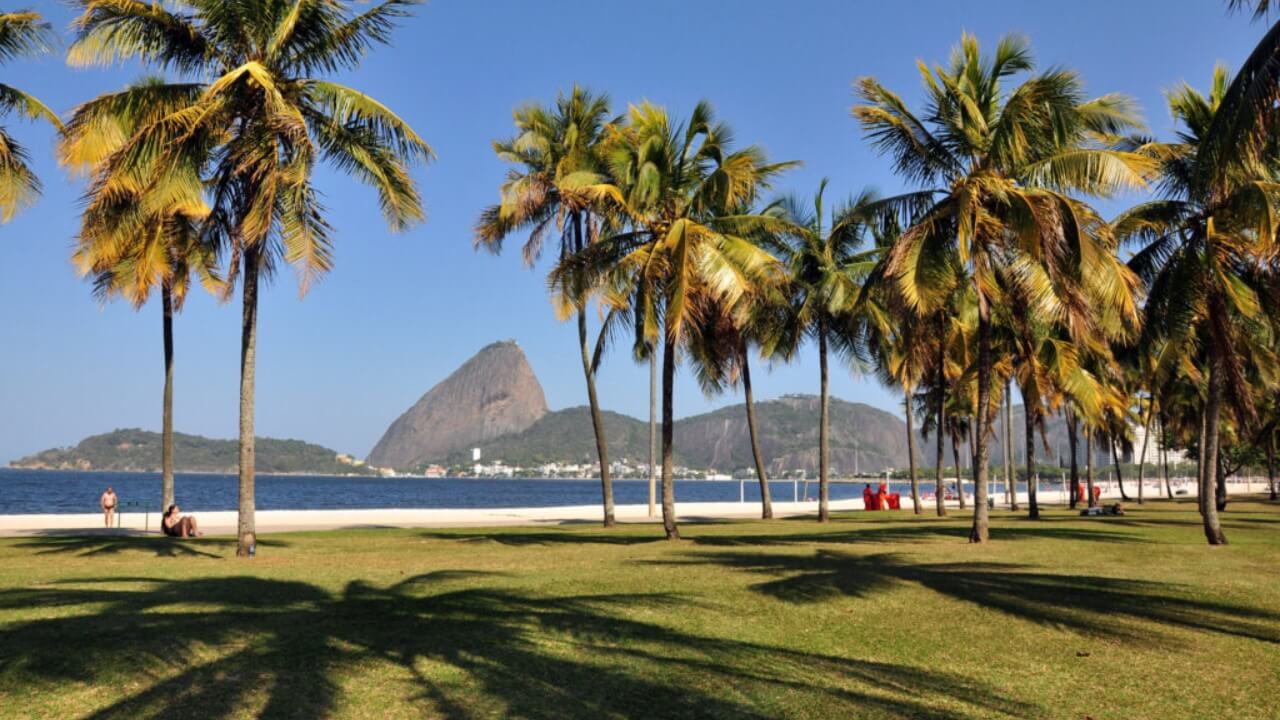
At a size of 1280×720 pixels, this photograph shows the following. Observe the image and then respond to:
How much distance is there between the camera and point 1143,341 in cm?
2150

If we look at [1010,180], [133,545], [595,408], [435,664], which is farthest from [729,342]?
[435,664]

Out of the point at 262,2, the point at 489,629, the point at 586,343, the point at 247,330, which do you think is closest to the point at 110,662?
the point at 489,629

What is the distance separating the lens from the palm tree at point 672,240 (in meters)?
18.4

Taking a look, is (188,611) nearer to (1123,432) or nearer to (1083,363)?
(1083,363)

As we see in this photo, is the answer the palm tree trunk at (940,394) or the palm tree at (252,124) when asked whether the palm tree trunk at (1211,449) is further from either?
the palm tree at (252,124)

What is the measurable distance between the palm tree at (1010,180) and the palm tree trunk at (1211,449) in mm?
2636

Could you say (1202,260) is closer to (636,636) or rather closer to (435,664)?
(636,636)

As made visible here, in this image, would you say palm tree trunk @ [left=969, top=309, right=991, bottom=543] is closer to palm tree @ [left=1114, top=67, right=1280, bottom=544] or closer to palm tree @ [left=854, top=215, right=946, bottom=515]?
palm tree @ [left=1114, top=67, right=1280, bottom=544]

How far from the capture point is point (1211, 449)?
1839 centimetres

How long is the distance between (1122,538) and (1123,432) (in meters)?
35.0

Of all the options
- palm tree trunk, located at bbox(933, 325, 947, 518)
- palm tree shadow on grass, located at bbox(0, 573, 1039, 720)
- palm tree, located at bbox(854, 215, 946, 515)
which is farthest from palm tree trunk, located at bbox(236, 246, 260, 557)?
palm tree trunk, located at bbox(933, 325, 947, 518)

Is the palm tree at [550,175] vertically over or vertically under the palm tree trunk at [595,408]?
over

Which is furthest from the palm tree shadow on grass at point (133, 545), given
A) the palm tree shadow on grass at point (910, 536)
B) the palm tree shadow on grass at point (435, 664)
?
the palm tree shadow on grass at point (910, 536)

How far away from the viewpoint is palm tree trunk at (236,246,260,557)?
619 inches
